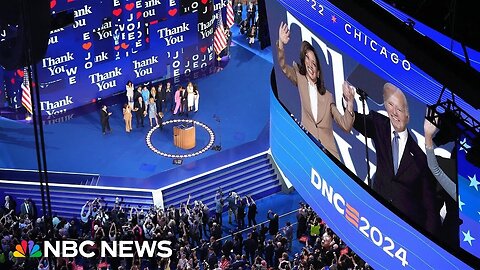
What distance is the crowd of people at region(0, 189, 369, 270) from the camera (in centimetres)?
2230

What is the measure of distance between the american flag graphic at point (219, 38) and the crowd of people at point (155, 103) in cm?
124

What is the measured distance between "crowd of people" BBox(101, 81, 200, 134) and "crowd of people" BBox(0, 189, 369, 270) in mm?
3302

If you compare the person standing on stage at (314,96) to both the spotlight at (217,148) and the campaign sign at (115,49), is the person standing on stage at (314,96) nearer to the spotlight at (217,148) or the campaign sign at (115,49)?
the campaign sign at (115,49)

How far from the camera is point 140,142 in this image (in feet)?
90.7

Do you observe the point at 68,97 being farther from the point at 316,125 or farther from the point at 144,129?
the point at 316,125

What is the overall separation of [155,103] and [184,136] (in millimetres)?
1404

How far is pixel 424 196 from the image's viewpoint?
1308cm

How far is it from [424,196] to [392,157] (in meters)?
0.65

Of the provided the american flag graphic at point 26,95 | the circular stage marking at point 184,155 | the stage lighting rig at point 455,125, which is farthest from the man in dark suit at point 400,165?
the american flag graphic at point 26,95

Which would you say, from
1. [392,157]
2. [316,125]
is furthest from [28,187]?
[392,157]

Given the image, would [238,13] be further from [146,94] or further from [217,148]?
[217,148]

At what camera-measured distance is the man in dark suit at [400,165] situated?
41.9ft

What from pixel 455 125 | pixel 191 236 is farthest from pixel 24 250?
pixel 455 125

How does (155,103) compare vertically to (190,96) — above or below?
below
